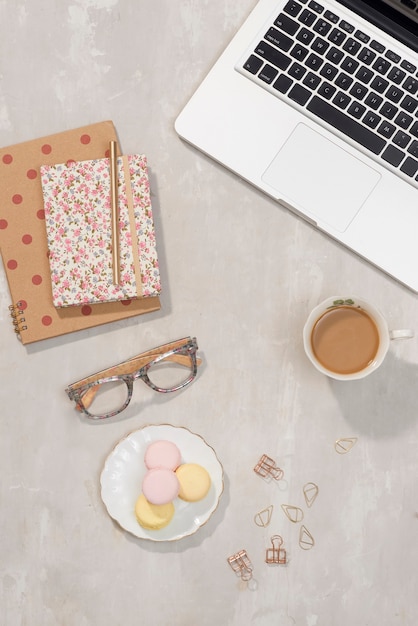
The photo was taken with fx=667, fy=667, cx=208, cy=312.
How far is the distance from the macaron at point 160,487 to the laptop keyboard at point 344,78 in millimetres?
489

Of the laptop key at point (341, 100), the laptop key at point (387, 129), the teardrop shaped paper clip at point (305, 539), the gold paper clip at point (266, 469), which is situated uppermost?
the laptop key at point (341, 100)

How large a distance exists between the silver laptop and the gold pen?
0.12m

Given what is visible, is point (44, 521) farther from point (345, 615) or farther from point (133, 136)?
point (133, 136)

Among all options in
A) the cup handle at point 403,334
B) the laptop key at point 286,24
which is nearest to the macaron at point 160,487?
Answer: the cup handle at point 403,334

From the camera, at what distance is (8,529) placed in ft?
2.90

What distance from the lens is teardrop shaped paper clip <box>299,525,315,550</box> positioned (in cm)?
89

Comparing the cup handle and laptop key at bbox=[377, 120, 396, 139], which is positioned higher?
laptop key at bbox=[377, 120, 396, 139]

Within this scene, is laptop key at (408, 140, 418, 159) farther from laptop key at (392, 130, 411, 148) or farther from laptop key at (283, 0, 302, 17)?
laptop key at (283, 0, 302, 17)

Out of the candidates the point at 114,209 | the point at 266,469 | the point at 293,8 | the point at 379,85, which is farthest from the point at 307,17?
the point at 266,469

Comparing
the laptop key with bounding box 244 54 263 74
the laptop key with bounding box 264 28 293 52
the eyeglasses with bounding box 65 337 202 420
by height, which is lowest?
the eyeglasses with bounding box 65 337 202 420

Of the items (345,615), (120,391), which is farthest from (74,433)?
(345,615)

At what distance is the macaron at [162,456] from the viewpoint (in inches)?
33.7

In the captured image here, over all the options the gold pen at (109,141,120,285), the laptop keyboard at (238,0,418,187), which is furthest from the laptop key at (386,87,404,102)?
the gold pen at (109,141,120,285)

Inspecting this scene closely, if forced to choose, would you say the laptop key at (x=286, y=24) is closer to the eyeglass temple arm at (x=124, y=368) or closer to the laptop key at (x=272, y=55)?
the laptop key at (x=272, y=55)
